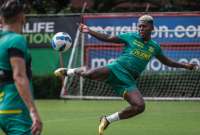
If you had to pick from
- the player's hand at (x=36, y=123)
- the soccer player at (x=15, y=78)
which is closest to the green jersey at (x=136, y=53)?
the soccer player at (x=15, y=78)

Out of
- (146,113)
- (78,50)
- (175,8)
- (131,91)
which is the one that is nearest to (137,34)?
(131,91)

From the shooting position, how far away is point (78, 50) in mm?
22266

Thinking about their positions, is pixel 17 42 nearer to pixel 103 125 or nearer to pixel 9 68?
pixel 9 68

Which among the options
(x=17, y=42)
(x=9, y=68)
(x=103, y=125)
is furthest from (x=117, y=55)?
(x=17, y=42)

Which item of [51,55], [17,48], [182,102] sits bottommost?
[182,102]

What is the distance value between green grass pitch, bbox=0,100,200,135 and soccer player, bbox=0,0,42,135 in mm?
6146

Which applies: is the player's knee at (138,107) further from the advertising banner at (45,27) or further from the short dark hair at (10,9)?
the advertising banner at (45,27)

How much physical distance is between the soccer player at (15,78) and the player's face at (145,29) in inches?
238

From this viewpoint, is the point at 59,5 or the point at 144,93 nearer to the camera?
the point at 144,93

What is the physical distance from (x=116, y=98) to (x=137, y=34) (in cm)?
925

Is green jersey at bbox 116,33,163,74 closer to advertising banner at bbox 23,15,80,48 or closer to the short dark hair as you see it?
the short dark hair

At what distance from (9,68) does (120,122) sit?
339 inches

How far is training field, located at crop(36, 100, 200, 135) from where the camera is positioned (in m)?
12.9

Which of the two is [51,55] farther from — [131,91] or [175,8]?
[131,91]
